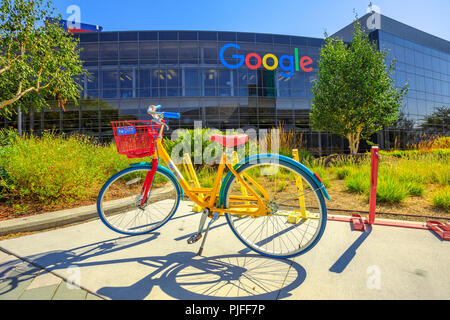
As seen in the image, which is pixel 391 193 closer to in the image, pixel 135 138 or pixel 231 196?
pixel 231 196

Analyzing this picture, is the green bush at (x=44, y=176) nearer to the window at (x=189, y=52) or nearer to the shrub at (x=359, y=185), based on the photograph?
the shrub at (x=359, y=185)

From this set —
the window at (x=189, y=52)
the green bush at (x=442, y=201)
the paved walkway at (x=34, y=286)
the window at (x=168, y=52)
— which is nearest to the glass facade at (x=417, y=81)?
the window at (x=189, y=52)

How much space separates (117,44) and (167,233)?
94.2 ft

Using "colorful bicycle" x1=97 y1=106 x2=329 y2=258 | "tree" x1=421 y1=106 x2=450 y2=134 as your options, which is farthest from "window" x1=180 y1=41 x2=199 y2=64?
"tree" x1=421 y1=106 x2=450 y2=134

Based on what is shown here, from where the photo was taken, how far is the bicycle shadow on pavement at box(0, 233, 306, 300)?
1.79 metres

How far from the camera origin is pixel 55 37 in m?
11.1

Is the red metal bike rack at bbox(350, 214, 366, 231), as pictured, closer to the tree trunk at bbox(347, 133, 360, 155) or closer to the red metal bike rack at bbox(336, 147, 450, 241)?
the red metal bike rack at bbox(336, 147, 450, 241)

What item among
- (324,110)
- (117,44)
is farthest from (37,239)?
(117,44)

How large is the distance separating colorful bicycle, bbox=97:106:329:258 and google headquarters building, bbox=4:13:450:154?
22.8 m

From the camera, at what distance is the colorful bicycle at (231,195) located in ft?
7.34

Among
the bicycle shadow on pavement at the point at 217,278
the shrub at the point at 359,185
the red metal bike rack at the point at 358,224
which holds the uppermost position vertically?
the shrub at the point at 359,185
